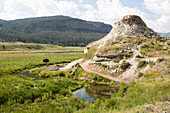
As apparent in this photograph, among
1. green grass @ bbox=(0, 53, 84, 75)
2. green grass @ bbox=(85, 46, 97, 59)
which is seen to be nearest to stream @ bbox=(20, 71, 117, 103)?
green grass @ bbox=(85, 46, 97, 59)

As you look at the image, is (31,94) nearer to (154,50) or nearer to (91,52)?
(91,52)

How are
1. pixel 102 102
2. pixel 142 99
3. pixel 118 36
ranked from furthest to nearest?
pixel 118 36
pixel 102 102
pixel 142 99

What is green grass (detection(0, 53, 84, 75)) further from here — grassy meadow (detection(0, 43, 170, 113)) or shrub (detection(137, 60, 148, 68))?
shrub (detection(137, 60, 148, 68))

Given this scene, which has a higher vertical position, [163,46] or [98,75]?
[163,46]

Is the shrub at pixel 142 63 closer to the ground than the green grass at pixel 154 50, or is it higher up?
closer to the ground

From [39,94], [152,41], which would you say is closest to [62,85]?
[39,94]

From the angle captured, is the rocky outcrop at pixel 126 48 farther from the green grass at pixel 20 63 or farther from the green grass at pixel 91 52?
the green grass at pixel 20 63

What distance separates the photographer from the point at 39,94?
18.6 metres

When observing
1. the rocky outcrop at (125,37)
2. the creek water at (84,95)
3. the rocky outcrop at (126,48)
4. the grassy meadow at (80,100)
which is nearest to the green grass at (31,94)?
the grassy meadow at (80,100)

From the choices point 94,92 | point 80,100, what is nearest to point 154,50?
point 94,92

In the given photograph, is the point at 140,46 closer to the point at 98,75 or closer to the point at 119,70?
the point at 119,70

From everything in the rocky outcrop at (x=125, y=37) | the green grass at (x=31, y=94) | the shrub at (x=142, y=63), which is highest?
the rocky outcrop at (x=125, y=37)

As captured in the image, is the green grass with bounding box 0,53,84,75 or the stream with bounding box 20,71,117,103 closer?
the stream with bounding box 20,71,117,103

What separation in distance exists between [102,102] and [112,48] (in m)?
18.6
